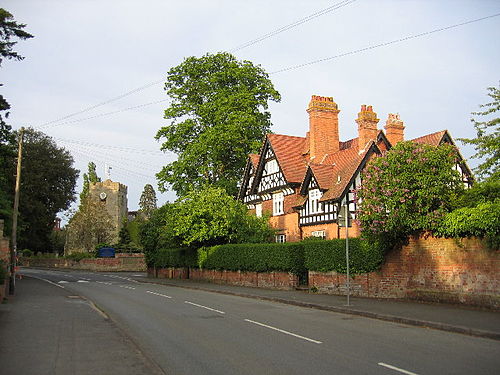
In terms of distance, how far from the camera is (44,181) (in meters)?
55.9

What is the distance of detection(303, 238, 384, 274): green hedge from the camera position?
22109 mm

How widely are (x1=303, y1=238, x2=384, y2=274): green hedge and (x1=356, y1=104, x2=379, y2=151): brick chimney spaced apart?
34.4 ft

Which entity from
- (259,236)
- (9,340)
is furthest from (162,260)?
(9,340)

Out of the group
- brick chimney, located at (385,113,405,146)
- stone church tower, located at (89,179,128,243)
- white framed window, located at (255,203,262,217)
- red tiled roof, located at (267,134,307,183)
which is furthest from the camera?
stone church tower, located at (89,179,128,243)

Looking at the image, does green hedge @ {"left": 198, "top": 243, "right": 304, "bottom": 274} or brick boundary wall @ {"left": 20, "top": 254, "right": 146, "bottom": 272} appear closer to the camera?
green hedge @ {"left": 198, "top": 243, "right": 304, "bottom": 274}

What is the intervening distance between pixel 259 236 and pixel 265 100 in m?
13.6

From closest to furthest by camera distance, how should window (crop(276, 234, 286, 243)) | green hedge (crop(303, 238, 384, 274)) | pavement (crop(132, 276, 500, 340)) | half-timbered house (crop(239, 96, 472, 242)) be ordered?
pavement (crop(132, 276, 500, 340)) < green hedge (crop(303, 238, 384, 274)) < half-timbered house (crop(239, 96, 472, 242)) < window (crop(276, 234, 286, 243))

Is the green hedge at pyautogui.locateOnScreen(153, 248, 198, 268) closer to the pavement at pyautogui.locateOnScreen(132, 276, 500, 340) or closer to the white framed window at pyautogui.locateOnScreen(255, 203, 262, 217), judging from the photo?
the white framed window at pyautogui.locateOnScreen(255, 203, 262, 217)

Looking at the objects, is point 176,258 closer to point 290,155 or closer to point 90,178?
point 290,155

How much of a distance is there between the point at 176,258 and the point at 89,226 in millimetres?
31236

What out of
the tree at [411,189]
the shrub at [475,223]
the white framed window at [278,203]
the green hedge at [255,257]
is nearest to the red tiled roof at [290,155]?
the white framed window at [278,203]

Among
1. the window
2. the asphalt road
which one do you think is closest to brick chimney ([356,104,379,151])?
the window

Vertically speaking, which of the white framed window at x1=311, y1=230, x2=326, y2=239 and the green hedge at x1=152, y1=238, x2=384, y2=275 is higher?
the white framed window at x1=311, y1=230, x2=326, y2=239

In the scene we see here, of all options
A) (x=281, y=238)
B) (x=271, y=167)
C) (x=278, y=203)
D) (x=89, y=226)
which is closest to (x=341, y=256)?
(x=281, y=238)
